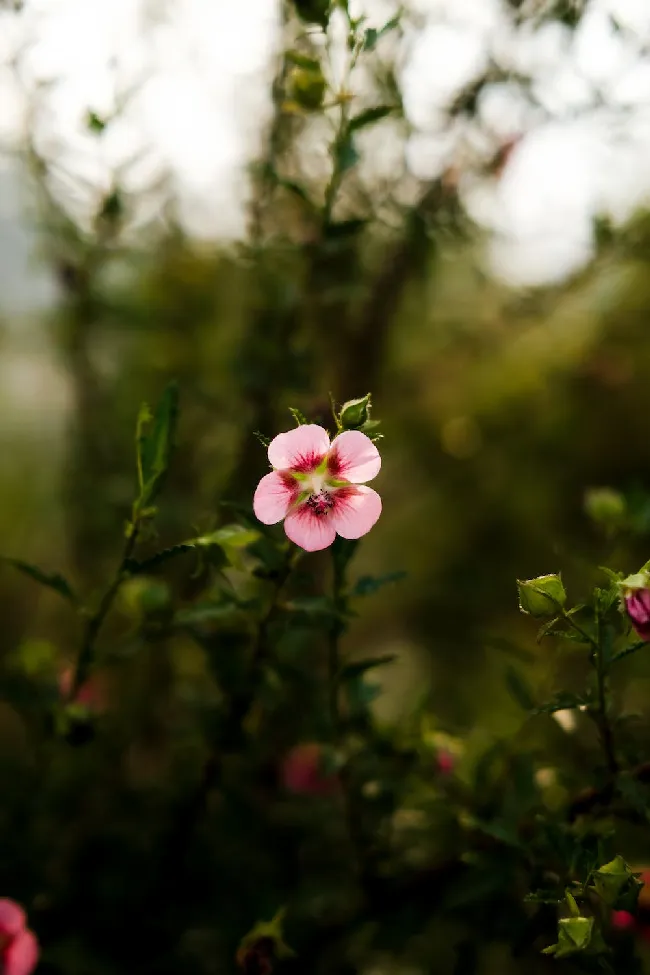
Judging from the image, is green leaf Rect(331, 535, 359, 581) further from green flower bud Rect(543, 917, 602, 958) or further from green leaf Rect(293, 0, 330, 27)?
green leaf Rect(293, 0, 330, 27)

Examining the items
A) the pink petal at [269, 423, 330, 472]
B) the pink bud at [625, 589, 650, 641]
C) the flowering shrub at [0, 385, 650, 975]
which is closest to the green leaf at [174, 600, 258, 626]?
the flowering shrub at [0, 385, 650, 975]

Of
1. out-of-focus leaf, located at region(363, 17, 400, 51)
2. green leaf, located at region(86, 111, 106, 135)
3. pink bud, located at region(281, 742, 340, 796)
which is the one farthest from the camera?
pink bud, located at region(281, 742, 340, 796)

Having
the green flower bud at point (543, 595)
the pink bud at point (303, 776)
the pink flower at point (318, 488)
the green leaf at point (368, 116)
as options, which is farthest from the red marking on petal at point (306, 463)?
the pink bud at point (303, 776)

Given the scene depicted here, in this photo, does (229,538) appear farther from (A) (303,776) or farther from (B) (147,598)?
(A) (303,776)

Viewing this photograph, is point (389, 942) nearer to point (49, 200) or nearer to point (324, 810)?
point (324, 810)

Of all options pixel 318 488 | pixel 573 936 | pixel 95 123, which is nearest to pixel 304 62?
pixel 95 123

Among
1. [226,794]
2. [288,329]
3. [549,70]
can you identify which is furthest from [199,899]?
[549,70]
